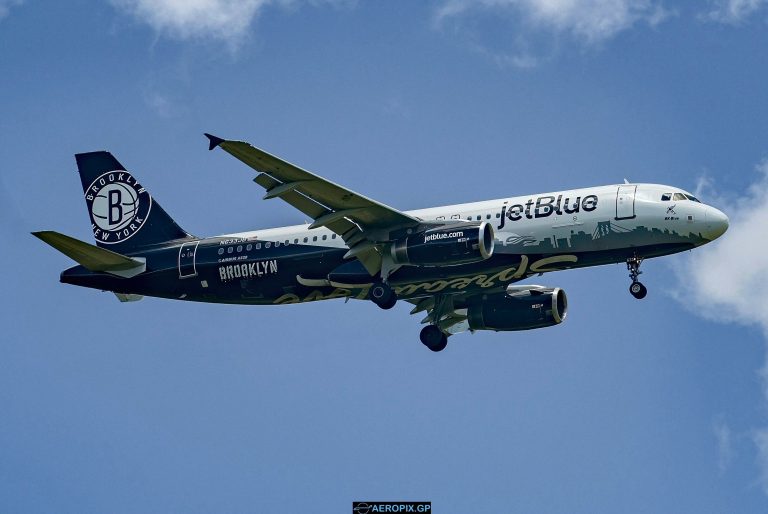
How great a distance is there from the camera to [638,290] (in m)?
51.6

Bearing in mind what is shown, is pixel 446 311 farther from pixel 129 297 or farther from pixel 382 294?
Result: pixel 129 297

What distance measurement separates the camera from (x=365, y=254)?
174 feet

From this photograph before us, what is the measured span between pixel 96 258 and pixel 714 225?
80.1 feet

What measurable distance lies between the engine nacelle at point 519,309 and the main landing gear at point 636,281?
5.99m

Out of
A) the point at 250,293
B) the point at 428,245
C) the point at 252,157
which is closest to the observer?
the point at 252,157

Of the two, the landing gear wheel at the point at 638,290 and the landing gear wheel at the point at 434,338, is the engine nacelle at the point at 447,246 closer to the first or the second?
the landing gear wheel at the point at 638,290

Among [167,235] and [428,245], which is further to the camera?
[167,235]

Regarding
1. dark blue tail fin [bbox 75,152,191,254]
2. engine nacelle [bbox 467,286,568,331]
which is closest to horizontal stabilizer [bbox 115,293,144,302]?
dark blue tail fin [bbox 75,152,191,254]

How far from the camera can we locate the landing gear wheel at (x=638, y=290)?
51.5m

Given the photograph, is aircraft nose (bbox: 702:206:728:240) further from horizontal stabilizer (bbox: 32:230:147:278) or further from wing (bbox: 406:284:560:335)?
horizontal stabilizer (bbox: 32:230:147:278)

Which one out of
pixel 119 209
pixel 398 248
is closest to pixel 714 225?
pixel 398 248

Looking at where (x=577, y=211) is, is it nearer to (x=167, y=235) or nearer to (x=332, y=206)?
(x=332, y=206)

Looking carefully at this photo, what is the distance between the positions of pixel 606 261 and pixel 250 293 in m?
14.4

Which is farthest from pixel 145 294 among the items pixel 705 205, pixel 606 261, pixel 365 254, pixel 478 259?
pixel 705 205
